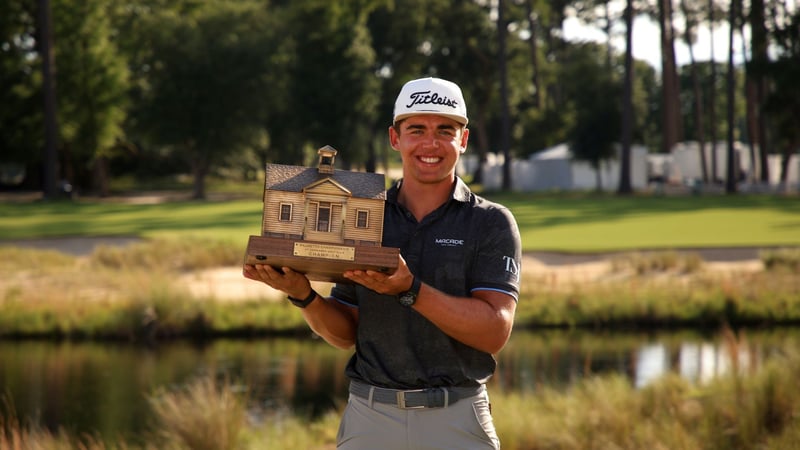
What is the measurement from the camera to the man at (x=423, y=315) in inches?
178

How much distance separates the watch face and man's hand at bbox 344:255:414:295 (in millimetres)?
20

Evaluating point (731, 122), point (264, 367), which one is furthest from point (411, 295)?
point (731, 122)

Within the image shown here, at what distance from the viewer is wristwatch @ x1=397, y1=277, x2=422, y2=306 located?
4242 mm

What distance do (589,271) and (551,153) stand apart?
4111 cm

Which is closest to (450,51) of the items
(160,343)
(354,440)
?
(160,343)

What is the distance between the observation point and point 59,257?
26484 millimetres

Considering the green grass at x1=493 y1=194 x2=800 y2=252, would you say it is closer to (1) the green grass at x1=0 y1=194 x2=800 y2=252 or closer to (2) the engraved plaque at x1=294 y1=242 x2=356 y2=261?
(1) the green grass at x1=0 y1=194 x2=800 y2=252

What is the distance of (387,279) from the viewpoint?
4.19m

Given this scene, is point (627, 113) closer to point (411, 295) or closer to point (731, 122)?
point (731, 122)

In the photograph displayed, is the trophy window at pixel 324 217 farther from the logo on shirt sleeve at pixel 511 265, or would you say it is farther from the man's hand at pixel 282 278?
the logo on shirt sleeve at pixel 511 265

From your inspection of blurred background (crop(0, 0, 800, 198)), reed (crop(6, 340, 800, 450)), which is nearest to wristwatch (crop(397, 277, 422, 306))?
reed (crop(6, 340, 800, 450))

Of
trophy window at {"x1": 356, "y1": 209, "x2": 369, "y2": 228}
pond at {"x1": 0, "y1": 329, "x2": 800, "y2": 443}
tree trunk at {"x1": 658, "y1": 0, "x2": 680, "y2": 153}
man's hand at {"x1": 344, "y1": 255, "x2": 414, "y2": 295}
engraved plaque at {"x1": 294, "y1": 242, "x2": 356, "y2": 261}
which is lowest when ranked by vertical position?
pond at {"x1": 0, "y1": 329, "x2": 800, "y2": 443}

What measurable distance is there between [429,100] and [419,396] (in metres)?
1.10

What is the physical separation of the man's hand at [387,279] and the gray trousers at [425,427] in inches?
20.6
